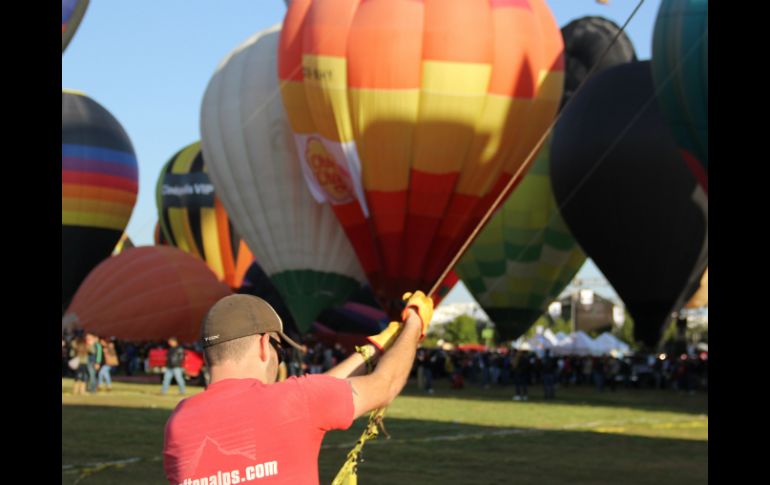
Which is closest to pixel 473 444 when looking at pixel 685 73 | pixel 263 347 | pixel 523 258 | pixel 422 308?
pixel 422 308

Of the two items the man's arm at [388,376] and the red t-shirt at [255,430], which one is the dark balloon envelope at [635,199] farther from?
the red t-shirt at [255,430]

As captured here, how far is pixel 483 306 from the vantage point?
34.0 m

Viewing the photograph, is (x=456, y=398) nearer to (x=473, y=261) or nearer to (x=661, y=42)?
(x=661, y=42)

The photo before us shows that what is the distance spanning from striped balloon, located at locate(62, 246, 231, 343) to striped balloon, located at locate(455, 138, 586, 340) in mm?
7034

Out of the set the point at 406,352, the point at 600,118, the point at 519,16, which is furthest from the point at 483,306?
the point at 406,352

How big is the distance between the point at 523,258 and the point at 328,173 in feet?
29.3

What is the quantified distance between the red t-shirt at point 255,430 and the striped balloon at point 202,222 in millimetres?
35263

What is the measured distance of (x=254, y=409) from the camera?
2.82m

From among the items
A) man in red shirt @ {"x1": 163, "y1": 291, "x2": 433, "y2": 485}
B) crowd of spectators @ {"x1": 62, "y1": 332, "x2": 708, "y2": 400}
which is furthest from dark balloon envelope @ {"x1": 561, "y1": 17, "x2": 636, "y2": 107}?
man in red shirt @ {"x1": 163, "y1": 291, "x2": 433, "y2": 485}

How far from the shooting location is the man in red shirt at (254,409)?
2.81 meters

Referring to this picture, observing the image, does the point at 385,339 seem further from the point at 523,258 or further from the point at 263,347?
the point at 523,258

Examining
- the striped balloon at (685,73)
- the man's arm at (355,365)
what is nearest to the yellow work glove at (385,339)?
the man's arm at (355,365)

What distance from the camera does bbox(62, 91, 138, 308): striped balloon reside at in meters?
34.0

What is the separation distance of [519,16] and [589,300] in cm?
6516
